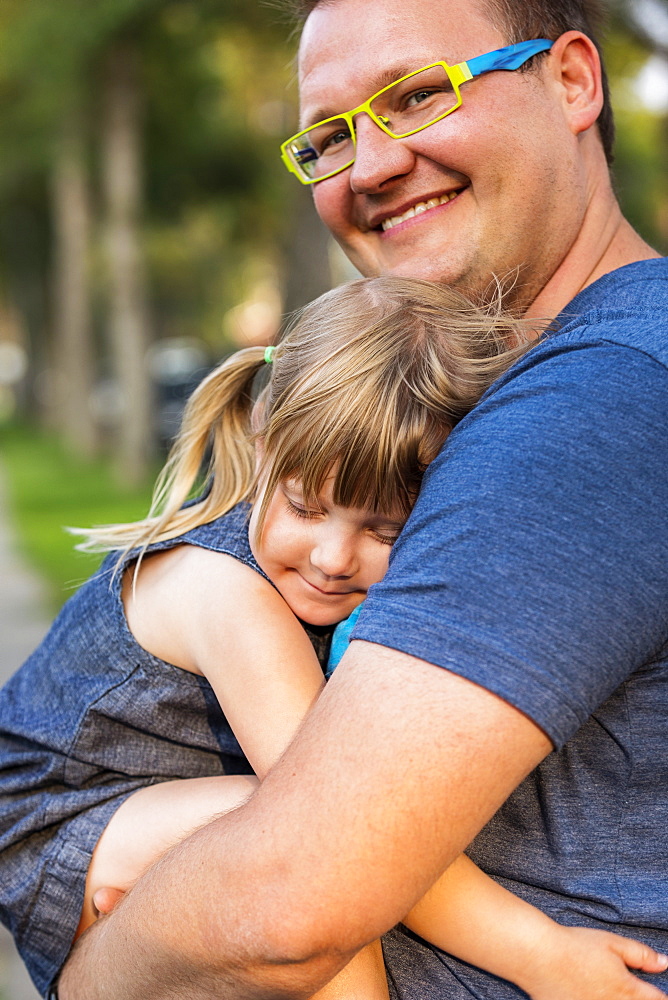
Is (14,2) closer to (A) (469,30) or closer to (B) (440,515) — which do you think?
(A) (469,30)

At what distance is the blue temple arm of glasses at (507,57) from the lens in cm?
221

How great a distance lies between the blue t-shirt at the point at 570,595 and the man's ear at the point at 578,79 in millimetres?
792

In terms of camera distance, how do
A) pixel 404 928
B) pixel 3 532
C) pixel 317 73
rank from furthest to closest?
pixel 3 532, pixel 317 73, pixel 404 928

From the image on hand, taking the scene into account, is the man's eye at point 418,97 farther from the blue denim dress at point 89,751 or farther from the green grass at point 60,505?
the green grass at point 60,505

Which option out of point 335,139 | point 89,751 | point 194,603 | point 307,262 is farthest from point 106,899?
point 307,262

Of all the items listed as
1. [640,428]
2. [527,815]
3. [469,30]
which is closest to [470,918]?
[527,815]

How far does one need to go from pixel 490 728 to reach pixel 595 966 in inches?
20.0

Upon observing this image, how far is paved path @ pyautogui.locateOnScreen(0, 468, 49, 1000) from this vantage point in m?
3.85

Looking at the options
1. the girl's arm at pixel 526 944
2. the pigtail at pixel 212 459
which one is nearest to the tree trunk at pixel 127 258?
the pigtail at pixel 212 459

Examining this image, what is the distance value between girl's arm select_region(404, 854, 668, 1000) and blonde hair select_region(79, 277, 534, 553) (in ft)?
2.33

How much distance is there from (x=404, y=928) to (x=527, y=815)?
29cm

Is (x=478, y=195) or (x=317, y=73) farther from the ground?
(x=317, y=73)

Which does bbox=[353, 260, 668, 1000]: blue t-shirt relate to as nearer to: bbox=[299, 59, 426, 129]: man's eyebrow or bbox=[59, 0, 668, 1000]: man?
bbox=[59, 0, 668, 1000]: man

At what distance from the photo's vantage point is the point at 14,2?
1406cm
